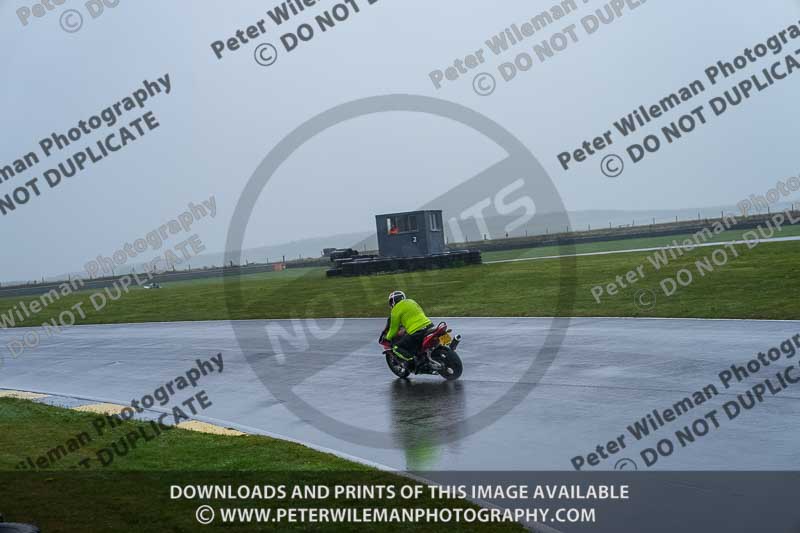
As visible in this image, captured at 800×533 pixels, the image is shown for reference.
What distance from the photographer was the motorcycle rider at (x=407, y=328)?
49.9ft

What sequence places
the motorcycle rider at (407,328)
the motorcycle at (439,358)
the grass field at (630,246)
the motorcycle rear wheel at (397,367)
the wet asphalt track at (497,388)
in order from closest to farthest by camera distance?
the wet asphalt track at (497,388) < the motorcycle at (439,358) < the motorcycle rider at (407,328) < the motorcycle rear wheel at (397,367) < the grass field at (630,246)

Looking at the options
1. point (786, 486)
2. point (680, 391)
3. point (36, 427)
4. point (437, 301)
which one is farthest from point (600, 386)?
point (437, 301)

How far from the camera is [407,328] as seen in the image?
1522 cm

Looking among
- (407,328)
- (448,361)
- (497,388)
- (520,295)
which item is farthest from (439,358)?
(520,295)

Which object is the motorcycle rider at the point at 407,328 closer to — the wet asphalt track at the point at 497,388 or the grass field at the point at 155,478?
the wet asphalt track at the point at 497,388

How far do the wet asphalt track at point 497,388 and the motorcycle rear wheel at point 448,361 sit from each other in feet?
0.81

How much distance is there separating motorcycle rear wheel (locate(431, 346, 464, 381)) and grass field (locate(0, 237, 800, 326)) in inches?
339

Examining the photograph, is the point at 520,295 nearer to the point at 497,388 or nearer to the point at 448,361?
the point at 448,361

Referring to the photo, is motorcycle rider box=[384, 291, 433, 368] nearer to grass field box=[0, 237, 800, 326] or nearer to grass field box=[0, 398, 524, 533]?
grass field box=[0, 398, 524, 533]

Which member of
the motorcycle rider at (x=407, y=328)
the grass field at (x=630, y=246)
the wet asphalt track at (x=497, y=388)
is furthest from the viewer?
the grass field at (x=630, y=246)

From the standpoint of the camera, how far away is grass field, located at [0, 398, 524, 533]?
7.67 m

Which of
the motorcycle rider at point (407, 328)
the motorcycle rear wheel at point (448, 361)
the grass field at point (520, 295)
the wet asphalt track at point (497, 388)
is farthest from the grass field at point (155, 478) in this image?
the grass field at point (520, 295)

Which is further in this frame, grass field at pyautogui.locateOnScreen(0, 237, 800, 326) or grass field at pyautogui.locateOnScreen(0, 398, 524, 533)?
grass field at pyautogui.locateOnScreen(0, 237, 800, 326)

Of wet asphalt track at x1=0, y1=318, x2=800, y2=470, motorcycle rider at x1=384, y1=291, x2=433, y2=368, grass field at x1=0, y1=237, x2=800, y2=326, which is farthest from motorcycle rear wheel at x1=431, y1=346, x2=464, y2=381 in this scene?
grass field at x1=0, y1=237, x2=800, y2=326
